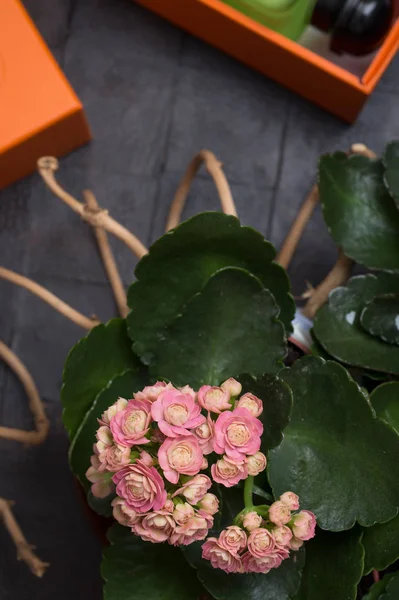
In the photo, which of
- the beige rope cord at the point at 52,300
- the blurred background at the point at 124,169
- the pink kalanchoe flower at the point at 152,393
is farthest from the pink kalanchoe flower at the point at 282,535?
the blurred background at the point at 124,169

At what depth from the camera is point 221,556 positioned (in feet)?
1.21

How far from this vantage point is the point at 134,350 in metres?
0.47

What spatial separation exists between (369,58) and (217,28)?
8.5 inches

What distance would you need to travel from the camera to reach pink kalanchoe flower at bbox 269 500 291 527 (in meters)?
0.37

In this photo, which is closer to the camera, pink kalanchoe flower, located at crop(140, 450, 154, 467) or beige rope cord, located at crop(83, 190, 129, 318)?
pink kalanchoe flower, located at crop(140, 450, 154, 467)

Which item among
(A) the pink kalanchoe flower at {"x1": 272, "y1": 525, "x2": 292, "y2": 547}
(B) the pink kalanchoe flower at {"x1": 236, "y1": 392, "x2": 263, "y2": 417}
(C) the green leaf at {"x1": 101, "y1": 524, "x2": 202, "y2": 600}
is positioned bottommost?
(C) the green leaf at {"x1": 101, "y1": 524, "x2": 202, "y2": 600}

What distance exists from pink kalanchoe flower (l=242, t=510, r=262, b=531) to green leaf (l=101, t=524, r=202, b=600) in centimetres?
11

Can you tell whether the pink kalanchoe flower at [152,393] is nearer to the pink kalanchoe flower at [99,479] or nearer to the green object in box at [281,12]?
the pink kalanchoe flower at [99,479]

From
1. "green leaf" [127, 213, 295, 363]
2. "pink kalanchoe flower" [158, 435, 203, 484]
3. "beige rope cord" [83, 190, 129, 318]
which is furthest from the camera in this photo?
"beige rope cord" [83, 190, 129, 318]

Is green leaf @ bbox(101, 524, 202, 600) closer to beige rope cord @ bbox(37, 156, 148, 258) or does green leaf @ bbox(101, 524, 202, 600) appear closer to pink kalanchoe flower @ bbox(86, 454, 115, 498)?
pink kalanchoe flower @ bbox(86, 454, 115, 498)

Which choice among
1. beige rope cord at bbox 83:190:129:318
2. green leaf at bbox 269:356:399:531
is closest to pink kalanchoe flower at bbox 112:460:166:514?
green leaf at bbox 269:356:399:531

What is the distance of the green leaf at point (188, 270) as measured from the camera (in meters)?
0.46

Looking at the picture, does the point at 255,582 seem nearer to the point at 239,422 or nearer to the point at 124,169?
the point at 239,422

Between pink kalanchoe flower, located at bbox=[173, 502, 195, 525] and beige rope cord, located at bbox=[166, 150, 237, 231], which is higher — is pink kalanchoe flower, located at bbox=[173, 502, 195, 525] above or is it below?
below
